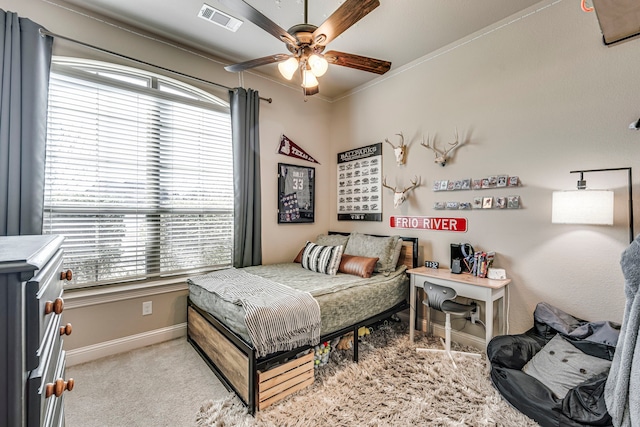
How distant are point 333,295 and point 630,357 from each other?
162 cm

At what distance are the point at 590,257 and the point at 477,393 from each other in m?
1.29

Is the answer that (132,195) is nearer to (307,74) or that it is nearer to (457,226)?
(307,74)

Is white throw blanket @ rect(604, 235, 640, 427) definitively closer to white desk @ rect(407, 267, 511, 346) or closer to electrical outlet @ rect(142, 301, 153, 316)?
white desk @ rect(407, 267, 511, 346)

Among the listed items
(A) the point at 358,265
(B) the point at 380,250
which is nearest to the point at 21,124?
(A) the point at 358,265

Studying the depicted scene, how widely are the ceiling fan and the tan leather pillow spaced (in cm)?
169

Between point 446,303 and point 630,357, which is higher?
point 630,357

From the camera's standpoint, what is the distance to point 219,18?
8.17ft

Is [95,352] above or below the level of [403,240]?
below

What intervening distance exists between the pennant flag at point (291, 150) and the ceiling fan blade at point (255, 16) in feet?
6.01

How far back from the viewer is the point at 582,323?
2.08 m

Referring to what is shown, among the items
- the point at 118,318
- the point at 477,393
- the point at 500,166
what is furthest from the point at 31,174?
the point at 500,166

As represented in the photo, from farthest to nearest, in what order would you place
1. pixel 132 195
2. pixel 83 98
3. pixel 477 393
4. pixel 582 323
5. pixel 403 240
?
pixel 403 240 < pixel 132 195 < pixel 83 98 < pixel 582 323 < pixel 477 393

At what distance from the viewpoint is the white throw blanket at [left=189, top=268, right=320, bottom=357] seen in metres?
1.80

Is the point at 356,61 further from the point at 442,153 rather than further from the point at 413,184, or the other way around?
the point at 413,184
